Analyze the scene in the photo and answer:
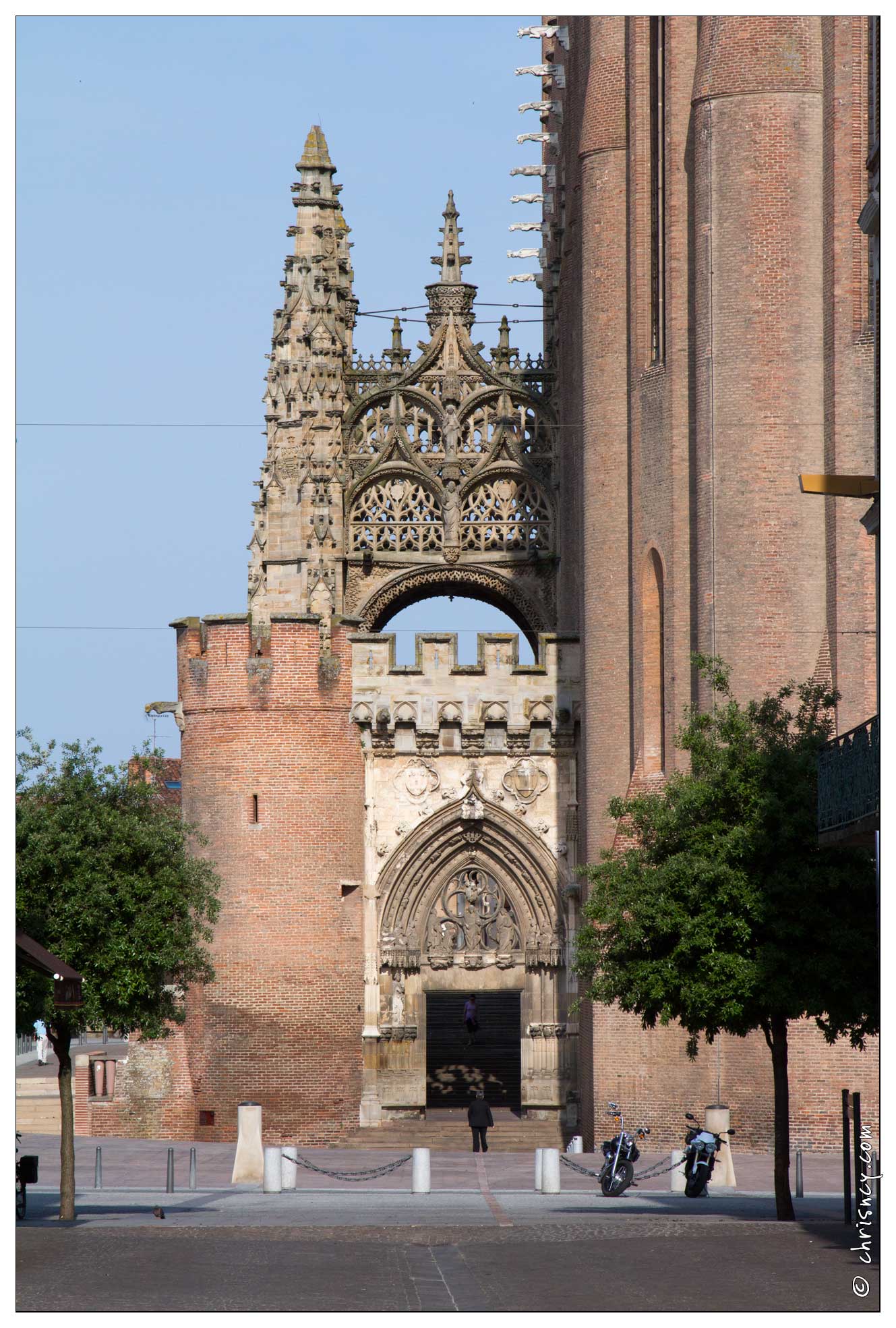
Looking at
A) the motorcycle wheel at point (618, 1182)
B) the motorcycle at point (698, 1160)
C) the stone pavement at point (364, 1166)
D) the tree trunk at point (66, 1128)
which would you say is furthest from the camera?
the stone pavement at point (364, 1166)

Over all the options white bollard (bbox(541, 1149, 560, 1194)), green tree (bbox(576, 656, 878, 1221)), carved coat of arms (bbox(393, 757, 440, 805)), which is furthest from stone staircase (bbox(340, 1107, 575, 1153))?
green tree (bbox(576, 656, 878, 1221))

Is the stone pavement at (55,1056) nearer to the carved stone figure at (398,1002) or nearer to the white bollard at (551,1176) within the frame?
the carved stone figure at (398,1002)

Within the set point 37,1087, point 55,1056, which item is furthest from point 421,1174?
point 55,1056

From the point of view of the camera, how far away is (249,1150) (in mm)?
31906

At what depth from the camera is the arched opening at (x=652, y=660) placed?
122 ft

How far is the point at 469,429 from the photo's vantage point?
4631cm

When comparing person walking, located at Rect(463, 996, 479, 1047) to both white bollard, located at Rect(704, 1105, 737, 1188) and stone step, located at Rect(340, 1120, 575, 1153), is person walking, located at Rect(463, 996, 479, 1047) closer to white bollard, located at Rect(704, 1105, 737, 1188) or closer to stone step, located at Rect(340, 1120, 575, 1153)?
stone step, located at Rect(340, 1120, 575, 1153)

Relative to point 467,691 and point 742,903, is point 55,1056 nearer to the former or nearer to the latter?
point 467,691

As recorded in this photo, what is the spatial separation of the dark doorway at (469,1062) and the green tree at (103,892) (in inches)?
557

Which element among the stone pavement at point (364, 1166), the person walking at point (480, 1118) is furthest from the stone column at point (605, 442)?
the stone pavement at point (364, 1166)

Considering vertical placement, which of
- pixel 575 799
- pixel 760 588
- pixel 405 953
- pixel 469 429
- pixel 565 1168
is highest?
pixel 469 429
